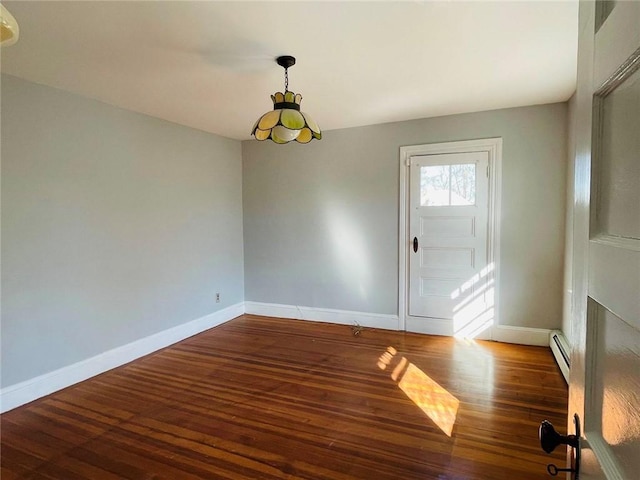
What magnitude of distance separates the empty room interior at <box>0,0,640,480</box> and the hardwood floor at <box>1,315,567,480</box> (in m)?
0.02

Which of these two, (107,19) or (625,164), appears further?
(107,19)

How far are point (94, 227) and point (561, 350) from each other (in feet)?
13.7

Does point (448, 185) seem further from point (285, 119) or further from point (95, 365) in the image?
point (95, 365)

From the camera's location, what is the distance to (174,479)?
190cm

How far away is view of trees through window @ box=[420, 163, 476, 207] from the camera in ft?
12.8

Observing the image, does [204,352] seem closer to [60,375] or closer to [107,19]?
[60,375]

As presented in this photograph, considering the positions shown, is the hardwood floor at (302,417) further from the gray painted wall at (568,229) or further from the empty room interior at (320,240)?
the gray painted wall at (568,229)

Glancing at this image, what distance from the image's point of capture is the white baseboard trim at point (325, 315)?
437 centimetres

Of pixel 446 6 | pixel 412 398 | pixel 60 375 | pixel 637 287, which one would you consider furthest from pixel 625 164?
pixel 60 375

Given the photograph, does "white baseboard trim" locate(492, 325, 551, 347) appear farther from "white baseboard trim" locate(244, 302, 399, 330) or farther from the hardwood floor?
"white baseboard trim" locate(244, 302, 399, 330)

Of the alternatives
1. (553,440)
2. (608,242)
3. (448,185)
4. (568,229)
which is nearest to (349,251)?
(448,185)

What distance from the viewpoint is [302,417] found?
247 centimetres

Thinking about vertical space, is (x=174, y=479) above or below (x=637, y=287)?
below

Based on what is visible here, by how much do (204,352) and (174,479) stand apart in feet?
6.08
